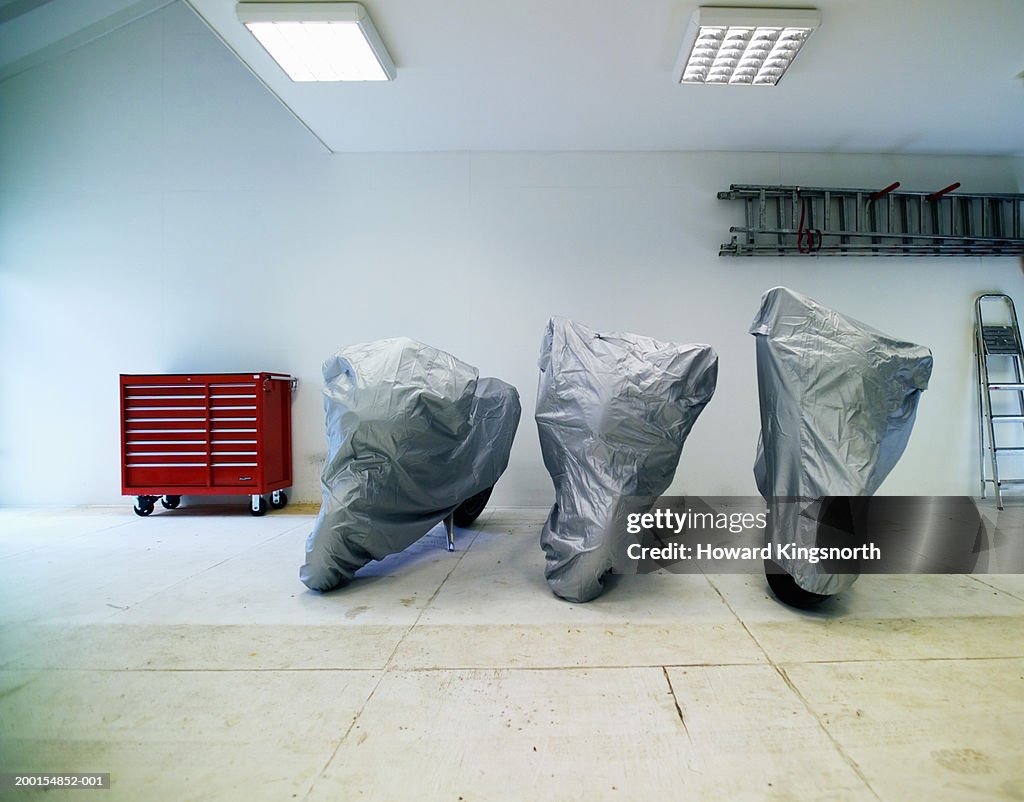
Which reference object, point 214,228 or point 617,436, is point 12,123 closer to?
point 214,228

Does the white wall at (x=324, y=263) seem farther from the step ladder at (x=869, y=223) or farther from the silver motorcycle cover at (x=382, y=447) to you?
the silver motorcycle cover at (x=382, y=447)

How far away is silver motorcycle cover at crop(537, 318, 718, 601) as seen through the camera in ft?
6.64

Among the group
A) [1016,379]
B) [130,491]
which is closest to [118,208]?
[130,491]

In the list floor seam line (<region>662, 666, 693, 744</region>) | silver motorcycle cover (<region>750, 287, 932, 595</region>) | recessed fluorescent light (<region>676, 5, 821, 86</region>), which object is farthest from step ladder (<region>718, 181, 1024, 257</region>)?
floor seam line (<region>662, 666, 693, 744</region>)

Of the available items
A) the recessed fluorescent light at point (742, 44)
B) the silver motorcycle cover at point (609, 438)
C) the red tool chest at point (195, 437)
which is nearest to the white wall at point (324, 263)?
the red tool chest at point (195, 437)

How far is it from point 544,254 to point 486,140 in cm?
96

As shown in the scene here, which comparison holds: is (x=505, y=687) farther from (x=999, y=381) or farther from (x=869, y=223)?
(x=999, y=381)

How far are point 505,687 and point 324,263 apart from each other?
3559 mm

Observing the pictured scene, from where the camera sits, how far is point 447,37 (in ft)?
8.86

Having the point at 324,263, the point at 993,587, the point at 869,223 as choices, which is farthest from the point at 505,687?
the point at 869,223

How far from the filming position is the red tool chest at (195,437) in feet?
11.9

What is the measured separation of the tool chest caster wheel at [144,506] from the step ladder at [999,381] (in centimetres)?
639

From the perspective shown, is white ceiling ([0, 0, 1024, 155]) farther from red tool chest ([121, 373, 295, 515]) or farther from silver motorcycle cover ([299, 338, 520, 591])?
red tool chest ([121, 373, 295, 515])

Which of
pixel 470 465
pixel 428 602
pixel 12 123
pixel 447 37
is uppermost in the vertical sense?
pixel 12 123
